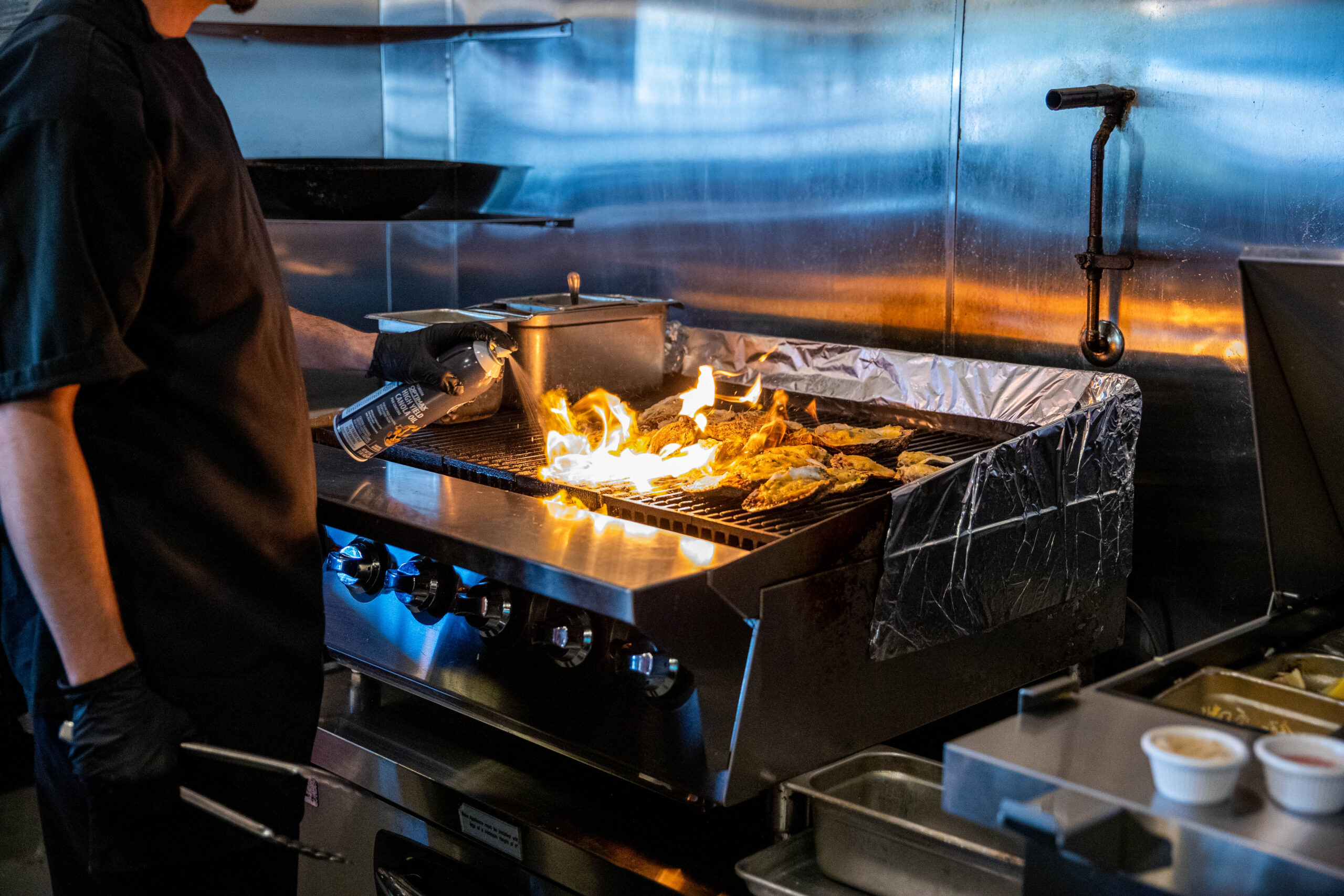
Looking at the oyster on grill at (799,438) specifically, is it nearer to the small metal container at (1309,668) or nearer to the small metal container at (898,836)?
the small metal container at (898,836)

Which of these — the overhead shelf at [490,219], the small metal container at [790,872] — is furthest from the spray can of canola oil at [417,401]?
the overhead shelf at [490,219]

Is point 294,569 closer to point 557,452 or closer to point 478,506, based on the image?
point 478,506

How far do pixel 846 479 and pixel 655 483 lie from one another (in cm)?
29

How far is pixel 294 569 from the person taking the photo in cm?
158

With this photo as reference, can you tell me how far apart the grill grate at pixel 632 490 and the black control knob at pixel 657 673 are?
0.17m

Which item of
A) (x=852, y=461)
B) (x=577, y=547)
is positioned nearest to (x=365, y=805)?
(x=577, y=547)

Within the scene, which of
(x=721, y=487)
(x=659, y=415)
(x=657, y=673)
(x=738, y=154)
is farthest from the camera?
(x=738, y=154)

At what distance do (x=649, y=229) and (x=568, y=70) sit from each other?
508 mm

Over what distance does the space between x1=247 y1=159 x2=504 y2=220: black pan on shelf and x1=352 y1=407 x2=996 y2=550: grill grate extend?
851mm

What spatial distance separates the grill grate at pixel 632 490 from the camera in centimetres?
157

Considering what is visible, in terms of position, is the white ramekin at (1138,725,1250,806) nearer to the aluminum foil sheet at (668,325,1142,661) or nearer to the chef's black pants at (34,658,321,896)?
the aluminum foil sheet at (668,325,1142,661)

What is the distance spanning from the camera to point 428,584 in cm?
175

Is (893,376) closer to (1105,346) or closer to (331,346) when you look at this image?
(1105,346)

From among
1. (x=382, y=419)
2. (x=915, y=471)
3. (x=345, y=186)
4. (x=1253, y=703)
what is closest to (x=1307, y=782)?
(x=1253, y=703)
